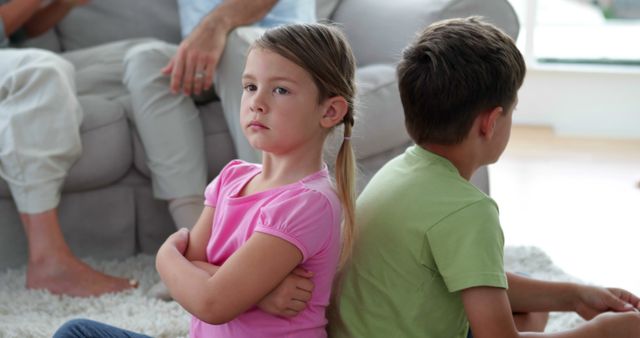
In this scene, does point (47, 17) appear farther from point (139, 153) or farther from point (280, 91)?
point (280, 91)

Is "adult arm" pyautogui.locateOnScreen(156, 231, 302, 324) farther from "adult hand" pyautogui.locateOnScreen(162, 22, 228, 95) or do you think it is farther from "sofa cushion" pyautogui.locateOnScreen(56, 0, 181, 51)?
"sofa cushion" pyautogui.locateOnScreen(56, 0, 181, 51)

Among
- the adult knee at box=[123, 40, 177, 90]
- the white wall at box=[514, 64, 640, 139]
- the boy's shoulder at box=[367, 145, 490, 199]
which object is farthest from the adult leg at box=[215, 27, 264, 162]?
the white wall at box=[514, 64, 640, 139]

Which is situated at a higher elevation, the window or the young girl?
the young girl

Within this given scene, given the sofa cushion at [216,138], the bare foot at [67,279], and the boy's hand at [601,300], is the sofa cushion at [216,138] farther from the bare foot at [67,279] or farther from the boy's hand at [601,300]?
the boy's hand at [601,300]

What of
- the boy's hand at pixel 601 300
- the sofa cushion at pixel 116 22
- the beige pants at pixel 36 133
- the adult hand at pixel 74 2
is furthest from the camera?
the sofa cushion at pixel 116 22

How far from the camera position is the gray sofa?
2205mm

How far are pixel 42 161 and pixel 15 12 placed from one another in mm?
477

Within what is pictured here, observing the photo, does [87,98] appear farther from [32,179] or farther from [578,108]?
[578,108]

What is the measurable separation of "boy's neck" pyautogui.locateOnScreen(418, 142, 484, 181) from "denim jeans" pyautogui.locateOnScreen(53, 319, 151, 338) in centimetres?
52

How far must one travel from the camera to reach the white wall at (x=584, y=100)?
12.9 ft

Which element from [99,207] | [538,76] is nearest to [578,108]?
[538,76]

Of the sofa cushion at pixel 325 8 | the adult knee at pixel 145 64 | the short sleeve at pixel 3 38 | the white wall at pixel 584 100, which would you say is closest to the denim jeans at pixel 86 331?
the adult knee at pixel 145 64

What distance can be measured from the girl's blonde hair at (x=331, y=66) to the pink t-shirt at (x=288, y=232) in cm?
2

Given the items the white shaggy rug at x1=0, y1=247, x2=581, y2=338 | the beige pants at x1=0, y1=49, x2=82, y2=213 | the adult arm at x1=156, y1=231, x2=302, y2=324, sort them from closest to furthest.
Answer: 1. the adult arm at x1=156, y1=231, x2=302, y2=324
2. the white shaggy rug at x1=0, y1=247, x2=581, y2=338
3. the beige pants at x1=0, y1=49, x2=82, y2=213
